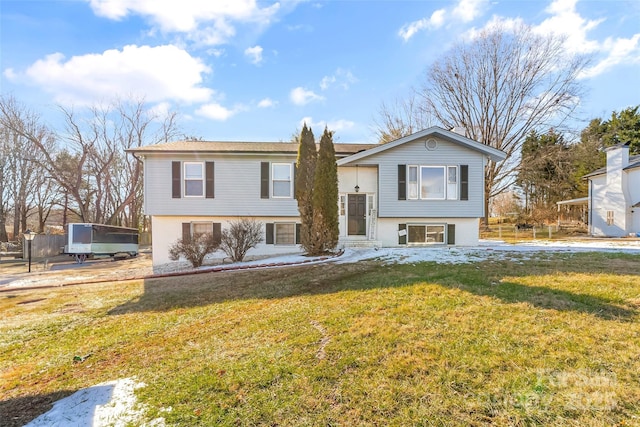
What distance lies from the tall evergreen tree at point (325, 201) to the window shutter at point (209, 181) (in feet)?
16.1

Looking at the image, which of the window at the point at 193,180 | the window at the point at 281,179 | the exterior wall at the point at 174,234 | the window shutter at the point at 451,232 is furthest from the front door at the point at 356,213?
the window at the point at 193,180

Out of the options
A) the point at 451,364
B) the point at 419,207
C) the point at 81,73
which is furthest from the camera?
the point at 81,73

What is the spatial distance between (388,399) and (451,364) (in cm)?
79

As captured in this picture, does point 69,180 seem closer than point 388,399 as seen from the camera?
No

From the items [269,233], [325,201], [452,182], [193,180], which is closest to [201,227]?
[193,180]

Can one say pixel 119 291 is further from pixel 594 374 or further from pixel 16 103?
pixel 16 103

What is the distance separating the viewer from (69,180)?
27.0m

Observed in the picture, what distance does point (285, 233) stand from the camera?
13328mm

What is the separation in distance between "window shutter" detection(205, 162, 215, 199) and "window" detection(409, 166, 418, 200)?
26.6 ft

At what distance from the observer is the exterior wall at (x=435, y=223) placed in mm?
12598

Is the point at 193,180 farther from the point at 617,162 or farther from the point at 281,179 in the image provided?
the point at 617,162

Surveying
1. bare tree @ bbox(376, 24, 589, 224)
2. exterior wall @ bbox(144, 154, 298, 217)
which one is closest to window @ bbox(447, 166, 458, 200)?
exterior wall @ bbox(144, 154, 298, 217)

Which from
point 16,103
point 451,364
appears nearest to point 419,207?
point 451,364

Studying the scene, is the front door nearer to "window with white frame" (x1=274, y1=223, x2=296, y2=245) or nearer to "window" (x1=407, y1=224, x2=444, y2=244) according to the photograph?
"window" (x1=407, y1=224, x2=444, y2=244)
